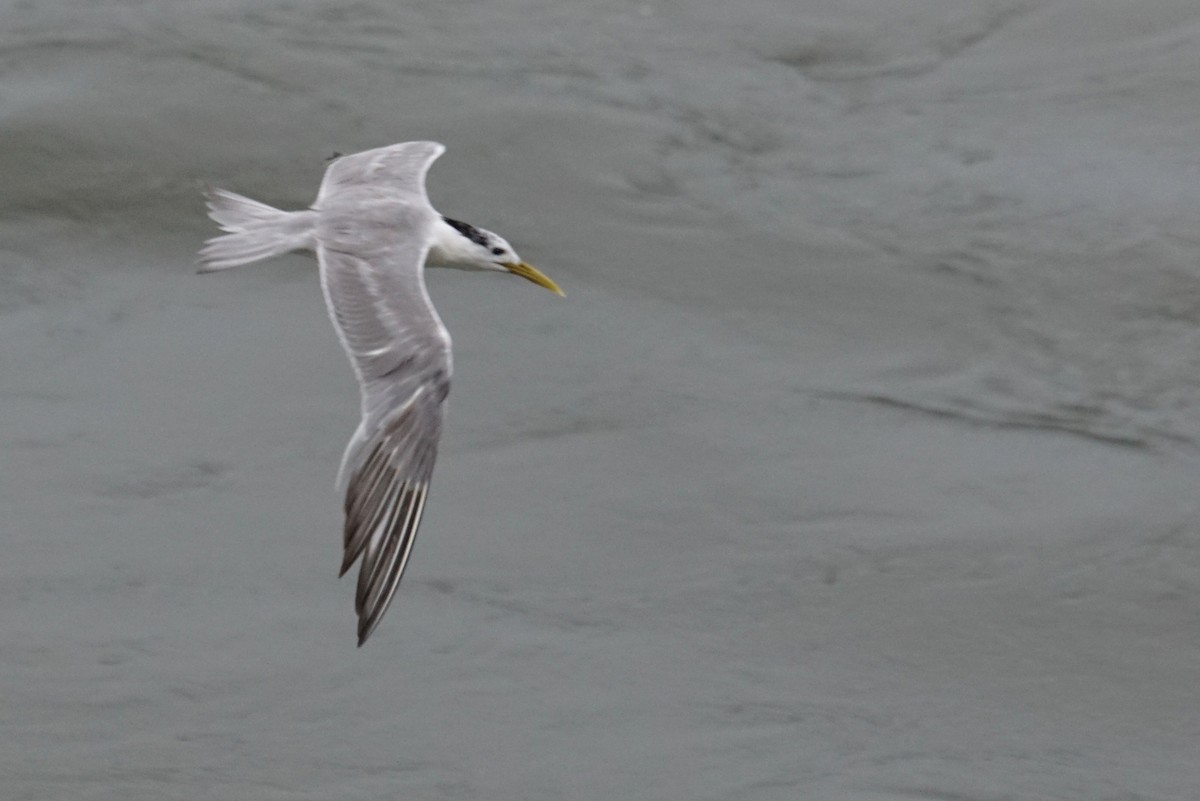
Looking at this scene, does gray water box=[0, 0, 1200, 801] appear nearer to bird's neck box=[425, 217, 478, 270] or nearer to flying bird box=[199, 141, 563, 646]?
flying bird box=[199, 141, 563, 646]

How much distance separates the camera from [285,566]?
7738 millimetres

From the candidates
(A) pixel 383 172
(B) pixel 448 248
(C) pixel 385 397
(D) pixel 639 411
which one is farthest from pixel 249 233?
Result: (D) pixel 639 411

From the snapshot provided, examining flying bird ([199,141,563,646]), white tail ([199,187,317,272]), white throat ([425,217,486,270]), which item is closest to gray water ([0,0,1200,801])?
flying bird ([199,141,563,646])

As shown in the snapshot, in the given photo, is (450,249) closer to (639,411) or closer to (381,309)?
(381,309)

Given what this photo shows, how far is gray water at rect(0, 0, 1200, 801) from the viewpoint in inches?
281

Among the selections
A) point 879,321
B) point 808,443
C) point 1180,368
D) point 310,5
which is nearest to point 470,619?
point 808,443

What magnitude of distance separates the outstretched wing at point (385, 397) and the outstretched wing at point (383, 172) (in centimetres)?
63

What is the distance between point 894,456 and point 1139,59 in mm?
2874

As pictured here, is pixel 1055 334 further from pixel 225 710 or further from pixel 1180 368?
pixel 225 710

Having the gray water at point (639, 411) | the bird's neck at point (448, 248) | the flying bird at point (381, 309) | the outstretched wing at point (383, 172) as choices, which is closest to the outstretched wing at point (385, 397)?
the flying bird at point (381, 309)

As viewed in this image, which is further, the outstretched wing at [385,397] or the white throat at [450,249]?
the white throat at [450,249]

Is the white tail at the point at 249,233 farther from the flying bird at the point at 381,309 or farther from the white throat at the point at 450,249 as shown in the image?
the white throat at the point at 450,249

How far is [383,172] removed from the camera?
25.9 ft

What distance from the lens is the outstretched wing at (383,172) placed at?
7.70m
